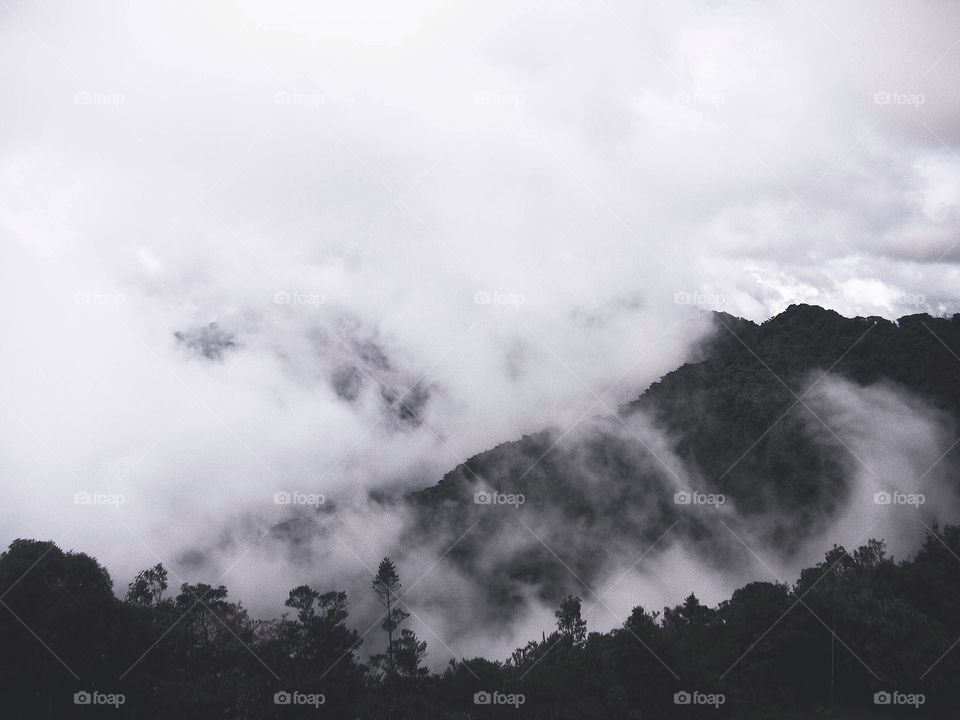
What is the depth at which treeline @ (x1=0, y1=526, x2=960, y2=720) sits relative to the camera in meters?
33.5

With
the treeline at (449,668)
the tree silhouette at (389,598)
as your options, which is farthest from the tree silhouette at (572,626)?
the tree silhouette at (389,598)

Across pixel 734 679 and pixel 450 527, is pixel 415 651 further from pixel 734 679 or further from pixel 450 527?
pixel 450 527

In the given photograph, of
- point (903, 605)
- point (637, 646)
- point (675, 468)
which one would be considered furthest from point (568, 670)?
point (675, 468)

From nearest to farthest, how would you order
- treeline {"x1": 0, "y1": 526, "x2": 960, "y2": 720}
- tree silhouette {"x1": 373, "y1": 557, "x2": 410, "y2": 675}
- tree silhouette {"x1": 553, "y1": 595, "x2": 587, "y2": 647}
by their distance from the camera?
treeline {"x1": 0, "y1": 526, "x2": 960, "y2": 720}
tree silhouette {"x1": 373, "y1": 557, "x2": 410, "y2": 675}
tree silhouette {"x1": 553, "y1": 595, "x2": 587, "y2": 647}

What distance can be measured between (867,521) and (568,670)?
50.4 meters

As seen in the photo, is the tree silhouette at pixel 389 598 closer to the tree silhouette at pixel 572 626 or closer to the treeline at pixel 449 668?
the treeline at pixel 449 668

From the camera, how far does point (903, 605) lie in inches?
1615

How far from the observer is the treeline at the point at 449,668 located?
3353 cm

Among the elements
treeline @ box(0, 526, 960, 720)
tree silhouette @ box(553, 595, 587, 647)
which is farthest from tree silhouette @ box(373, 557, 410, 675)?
tree silhouette @ box(553, 595, 587, 647)

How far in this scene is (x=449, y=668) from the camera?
39.7 m

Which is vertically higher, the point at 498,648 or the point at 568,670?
the point at 568,670

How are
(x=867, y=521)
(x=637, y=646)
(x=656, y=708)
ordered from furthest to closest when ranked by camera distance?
(x=867, y=521)
(x=637, y=646)
(x=656, y=708)

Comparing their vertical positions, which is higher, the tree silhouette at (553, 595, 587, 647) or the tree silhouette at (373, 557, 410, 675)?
the tree silhouette at (373, 557, 410, 675)

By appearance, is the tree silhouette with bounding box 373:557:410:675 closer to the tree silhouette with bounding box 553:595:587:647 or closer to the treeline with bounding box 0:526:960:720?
the treeline with bounding box 0:526:960:720
